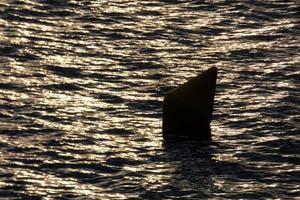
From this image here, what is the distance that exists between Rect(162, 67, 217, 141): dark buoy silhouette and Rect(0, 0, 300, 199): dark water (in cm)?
49

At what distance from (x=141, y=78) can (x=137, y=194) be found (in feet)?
25.0

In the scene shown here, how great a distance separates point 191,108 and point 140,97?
120 inches

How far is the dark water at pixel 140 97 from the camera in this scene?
2211cm

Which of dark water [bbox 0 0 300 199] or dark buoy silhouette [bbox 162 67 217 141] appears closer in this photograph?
dark water [bbox 0 0 300 199]

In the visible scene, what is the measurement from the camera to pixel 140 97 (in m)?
27.0

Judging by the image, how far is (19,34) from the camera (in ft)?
103

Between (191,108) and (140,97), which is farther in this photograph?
(140,97)

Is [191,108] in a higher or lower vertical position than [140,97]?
higher

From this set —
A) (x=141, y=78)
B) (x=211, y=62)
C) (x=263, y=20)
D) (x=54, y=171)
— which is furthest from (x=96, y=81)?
Answer: (x=263, y=20)

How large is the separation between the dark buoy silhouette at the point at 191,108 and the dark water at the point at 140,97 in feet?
1.60

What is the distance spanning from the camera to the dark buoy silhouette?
24219 millimetres

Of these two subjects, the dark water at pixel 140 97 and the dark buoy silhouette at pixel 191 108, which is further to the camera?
the dark buoy silhouette at pixel 191 108

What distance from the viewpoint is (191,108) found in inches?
958

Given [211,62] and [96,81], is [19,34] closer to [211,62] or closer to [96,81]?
[96,81]
